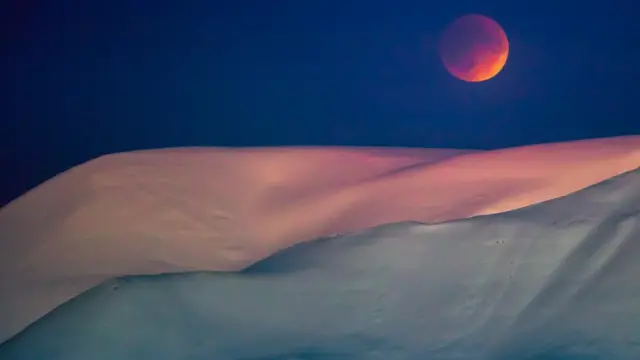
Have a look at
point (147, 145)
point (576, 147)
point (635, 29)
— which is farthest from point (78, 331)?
point (635, 29)

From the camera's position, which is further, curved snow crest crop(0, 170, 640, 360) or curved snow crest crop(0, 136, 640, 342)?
curved snow crest crop(0, 136, 640, 342)

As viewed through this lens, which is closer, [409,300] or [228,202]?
[409,300]

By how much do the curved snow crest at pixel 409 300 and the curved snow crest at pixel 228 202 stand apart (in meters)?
0.06

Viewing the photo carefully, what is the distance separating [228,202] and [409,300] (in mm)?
310

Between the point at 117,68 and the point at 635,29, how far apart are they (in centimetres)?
96

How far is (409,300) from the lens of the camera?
27.2 inches

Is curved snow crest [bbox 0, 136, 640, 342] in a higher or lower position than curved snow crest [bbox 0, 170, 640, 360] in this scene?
higher

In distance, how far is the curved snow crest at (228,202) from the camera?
2.62ft

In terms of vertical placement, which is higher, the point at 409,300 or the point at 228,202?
the point at 228,202

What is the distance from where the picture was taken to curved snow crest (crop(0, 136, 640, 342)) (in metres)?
0.80

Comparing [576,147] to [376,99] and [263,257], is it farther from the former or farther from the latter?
[376,99]

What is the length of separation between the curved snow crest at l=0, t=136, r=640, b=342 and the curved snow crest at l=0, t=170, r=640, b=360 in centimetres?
6

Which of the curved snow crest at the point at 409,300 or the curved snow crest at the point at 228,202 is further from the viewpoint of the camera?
the curved snow crest at the point at 228,202

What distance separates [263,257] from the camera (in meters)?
0.82
